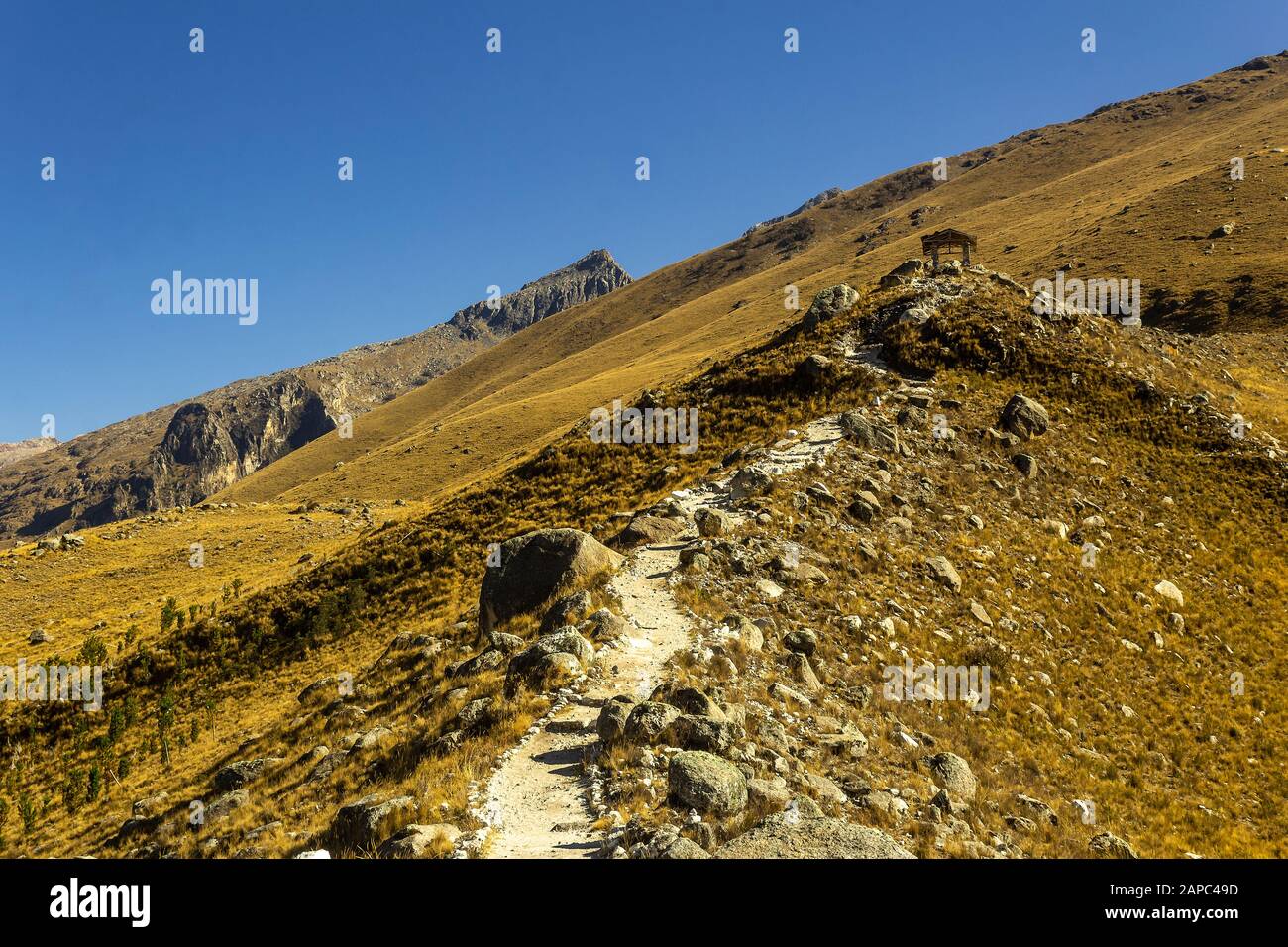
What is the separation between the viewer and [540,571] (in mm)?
19594

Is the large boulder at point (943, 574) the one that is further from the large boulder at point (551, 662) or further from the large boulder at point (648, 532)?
the large boulder at point (551, 662)

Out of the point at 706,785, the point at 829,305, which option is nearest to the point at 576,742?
the point at 706,785

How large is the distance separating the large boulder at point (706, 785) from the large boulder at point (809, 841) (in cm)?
59

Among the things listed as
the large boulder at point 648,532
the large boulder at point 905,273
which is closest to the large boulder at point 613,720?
the large boulder at point 648,532

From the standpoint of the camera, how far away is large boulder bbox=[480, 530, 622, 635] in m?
19.0

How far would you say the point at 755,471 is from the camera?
24.8 m

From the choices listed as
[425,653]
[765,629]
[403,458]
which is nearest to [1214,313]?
[765,629]

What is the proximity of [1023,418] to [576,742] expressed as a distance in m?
28.1

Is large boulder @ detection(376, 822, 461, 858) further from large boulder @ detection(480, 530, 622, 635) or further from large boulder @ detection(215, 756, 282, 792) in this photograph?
large boulder @ detection(215, 756, 282, 792)

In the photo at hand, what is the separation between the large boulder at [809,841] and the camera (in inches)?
333

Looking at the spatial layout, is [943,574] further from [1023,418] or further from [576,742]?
[576,742]

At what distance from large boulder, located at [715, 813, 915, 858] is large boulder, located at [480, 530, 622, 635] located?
10.5 m

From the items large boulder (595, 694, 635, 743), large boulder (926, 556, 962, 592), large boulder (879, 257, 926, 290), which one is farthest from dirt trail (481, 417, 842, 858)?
large boulder (879, 257, 926, 290)
